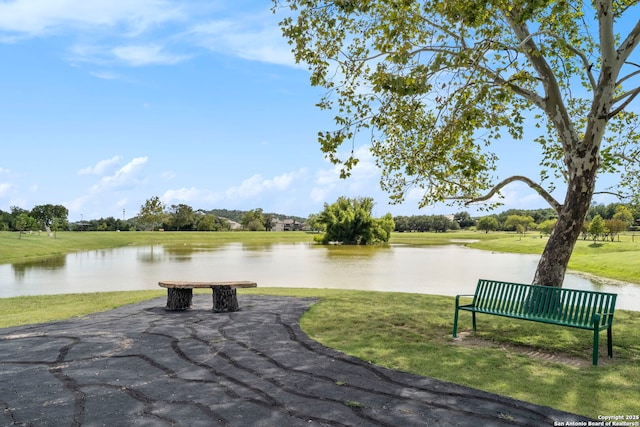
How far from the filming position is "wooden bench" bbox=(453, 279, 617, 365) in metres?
6.78

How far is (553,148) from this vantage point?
540 inches

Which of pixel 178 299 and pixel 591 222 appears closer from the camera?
pixel 178 299

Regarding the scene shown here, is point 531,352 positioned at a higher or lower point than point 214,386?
lower

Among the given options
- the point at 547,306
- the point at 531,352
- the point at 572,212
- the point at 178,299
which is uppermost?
the point at 572,212

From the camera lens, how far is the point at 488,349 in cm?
728

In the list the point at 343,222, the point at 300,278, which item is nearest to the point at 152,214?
the point at 343,222

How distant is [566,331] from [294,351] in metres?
5.53

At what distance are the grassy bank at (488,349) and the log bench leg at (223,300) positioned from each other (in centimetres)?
181

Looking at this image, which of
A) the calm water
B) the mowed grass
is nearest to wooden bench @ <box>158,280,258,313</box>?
the mowed grass

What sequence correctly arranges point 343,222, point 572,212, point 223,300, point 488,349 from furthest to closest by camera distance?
point 343,222 < point 223,300 < point 572,212 < point 488,349

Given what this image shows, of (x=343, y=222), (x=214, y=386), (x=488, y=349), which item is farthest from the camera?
(x=343, y=222)

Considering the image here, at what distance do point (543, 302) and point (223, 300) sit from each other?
6.44 meters

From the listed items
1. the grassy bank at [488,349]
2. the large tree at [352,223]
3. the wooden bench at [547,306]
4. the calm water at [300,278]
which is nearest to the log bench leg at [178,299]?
the grassy bank at [488,349]

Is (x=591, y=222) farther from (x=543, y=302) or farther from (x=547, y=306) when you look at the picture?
(x=547, y=306)
